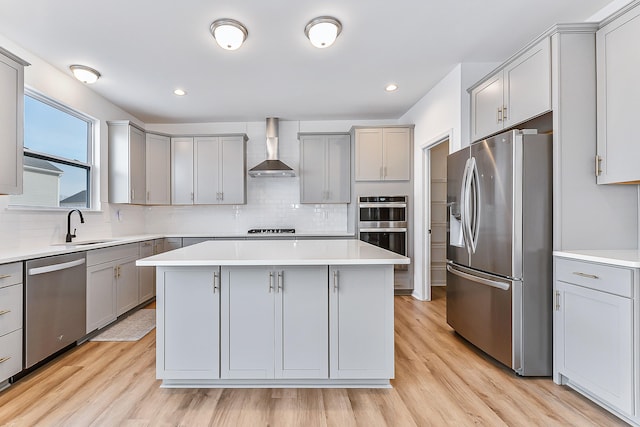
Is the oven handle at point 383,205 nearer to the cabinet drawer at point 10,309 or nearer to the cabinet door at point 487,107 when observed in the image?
the cabinet door at point 487,107

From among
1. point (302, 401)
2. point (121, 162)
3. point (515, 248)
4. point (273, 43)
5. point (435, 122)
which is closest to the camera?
point (302, 401)

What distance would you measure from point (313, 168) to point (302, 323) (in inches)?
124

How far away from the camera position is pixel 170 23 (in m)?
2.46

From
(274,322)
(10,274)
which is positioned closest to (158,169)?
(10,274)

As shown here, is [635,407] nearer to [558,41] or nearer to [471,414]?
[471,414]

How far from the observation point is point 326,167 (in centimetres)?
487

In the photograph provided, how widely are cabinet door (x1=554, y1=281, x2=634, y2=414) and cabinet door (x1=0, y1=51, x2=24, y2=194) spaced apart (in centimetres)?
390

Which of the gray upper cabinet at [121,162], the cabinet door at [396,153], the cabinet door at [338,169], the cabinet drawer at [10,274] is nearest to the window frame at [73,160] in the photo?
the gray upper cabinet at [121,162]

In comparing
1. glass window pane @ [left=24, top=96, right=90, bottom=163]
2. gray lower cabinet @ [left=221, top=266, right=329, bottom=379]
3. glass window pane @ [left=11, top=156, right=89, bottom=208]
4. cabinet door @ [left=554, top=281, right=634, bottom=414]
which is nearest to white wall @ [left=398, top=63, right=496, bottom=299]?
cabinet door @ [left=554, top=281, right=634, bottom=414]

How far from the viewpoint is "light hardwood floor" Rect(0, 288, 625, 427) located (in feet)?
5.80

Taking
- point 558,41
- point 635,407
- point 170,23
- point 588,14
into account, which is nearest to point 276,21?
point 170,23

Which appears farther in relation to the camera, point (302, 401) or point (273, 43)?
point (273, 43)

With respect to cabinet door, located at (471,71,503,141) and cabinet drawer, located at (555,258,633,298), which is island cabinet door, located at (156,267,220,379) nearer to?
cabinet drawer, located at (555,258,633,298)

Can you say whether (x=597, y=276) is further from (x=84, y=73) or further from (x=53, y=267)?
(x=84, y=73)
